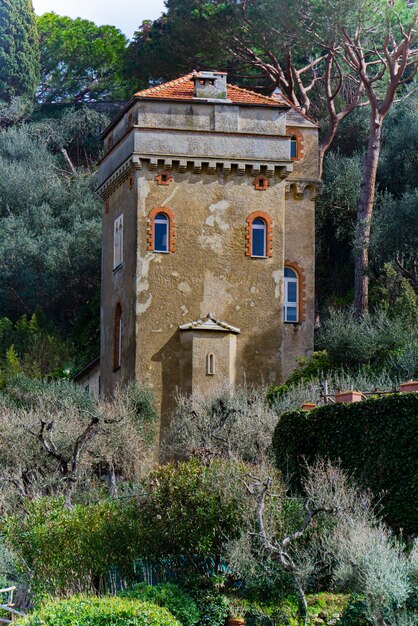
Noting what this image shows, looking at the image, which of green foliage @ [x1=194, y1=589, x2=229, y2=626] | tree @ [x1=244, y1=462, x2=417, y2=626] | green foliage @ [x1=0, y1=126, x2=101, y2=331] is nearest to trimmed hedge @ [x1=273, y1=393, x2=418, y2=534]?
tree @ [x1=244, y1=462, x2=417, y2=626]

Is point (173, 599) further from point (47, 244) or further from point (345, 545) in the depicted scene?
point (47, 244)

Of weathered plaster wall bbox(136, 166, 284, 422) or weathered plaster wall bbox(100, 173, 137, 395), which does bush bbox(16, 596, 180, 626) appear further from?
weathered plaster wall bbox(100, 173, 137, 395)

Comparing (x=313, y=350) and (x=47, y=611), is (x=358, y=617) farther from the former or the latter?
(x=313, y=350)

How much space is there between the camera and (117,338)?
44.1 metres

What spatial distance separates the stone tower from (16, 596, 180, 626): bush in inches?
668

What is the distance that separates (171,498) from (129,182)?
56.8ft

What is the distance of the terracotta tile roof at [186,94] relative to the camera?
139 feet

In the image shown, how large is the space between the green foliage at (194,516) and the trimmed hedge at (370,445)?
7.75ft

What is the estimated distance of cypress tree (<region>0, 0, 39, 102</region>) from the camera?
7081 cm

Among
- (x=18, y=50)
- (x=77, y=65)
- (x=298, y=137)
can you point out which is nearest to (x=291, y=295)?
(x=298, y=137)

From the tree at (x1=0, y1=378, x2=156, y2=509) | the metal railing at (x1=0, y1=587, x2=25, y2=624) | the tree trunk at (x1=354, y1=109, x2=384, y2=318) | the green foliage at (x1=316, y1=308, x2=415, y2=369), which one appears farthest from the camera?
the tree trunk at (x1=354, y1=109, x2=384, y2=318)

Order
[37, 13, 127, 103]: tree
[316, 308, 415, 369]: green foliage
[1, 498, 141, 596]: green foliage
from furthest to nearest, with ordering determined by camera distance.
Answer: [37, 13, 127, 103]: tree
[316, 308, 415, 369]: green foliage
[1, 498, 141, 596]: green foliage

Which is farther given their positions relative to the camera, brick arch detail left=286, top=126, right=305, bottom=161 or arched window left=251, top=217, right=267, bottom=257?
brick arch detail left=286, top=126, right=305, bottom=161

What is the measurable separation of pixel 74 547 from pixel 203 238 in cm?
1610
